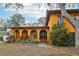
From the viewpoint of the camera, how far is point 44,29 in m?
2.04

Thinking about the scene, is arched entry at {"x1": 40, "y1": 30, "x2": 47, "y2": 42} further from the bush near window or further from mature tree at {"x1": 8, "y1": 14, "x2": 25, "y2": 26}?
mature tree at {"x1": 8, "y1": 14, "x2": 25, "y2": 26}

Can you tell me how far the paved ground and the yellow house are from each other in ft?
0.33

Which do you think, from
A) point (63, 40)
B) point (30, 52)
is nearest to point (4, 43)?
point (30, 52)

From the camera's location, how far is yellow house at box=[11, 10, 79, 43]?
6.61 ft

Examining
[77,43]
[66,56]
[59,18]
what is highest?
[59,18]

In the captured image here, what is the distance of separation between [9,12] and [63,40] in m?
0.75

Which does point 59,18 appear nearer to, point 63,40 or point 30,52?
point 63,40

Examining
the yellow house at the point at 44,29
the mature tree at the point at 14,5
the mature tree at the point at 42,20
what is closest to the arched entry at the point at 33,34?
the yellow house at the point at 44,29

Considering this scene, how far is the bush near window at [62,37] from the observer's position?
2047 millimetres

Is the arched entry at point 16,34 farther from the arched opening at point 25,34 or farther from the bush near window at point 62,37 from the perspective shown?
the bush near window at point 62,37

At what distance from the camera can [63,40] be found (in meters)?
2.06

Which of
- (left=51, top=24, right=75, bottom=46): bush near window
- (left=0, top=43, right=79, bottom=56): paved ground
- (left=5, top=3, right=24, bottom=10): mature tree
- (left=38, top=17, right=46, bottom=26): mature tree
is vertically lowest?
(left=0, top=43, right=79, bottom=56): paved ground

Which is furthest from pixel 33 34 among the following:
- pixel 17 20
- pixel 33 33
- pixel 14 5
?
pixel 14 5

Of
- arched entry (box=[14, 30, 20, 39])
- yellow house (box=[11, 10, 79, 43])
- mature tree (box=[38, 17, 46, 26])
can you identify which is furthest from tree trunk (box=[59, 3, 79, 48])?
arched entry (box=[14, 30, 20, 39])
